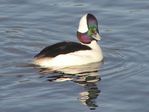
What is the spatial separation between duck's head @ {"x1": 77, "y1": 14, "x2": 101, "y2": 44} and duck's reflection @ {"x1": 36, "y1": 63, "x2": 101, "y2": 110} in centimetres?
82

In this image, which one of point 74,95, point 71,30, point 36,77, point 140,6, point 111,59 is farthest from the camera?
point 140,6

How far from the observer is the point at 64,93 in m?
14.8

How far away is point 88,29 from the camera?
17484mm

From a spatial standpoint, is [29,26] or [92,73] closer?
[92,73]

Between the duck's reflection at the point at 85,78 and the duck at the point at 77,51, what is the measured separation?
17cm

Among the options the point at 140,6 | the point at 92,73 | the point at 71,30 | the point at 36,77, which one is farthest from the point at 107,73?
the point at 140,6

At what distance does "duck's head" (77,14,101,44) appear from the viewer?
682 inches

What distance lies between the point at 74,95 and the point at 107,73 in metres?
1.56

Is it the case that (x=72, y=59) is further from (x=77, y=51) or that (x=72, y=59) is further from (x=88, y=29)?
(x=88, y=29)

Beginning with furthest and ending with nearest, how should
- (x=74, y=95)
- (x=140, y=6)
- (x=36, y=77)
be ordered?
(x=140, y=6) < (x=36, y=77) < (x=74, y=95)

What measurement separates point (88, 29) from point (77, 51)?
85 centimetres

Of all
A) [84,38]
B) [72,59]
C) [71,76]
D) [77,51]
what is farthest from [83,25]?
[71,76]

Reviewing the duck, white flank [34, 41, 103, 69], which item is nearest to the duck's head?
the duck

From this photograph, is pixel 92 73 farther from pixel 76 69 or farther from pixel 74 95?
pixel 74 95
